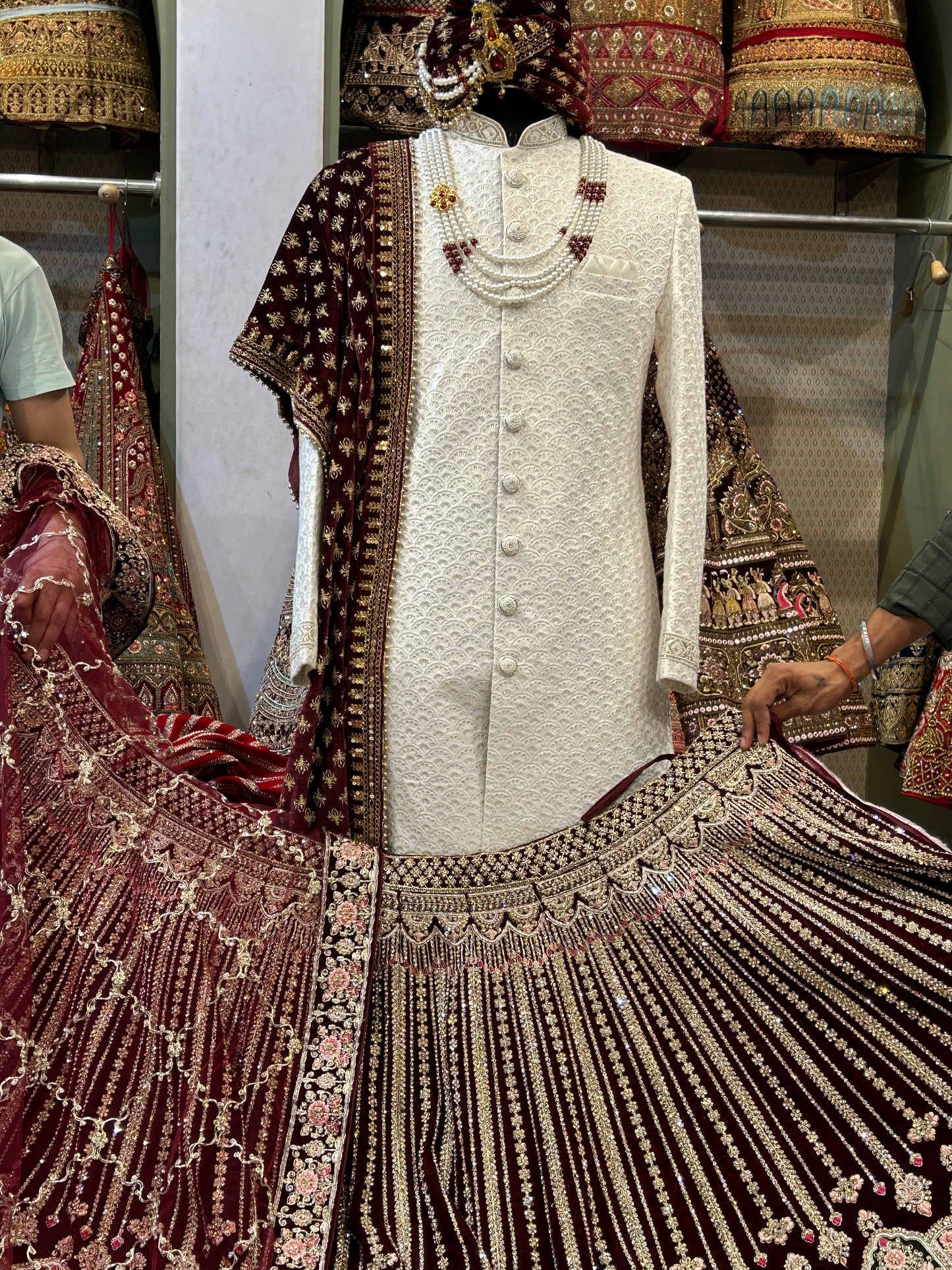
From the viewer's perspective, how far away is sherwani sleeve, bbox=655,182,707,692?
1.64m

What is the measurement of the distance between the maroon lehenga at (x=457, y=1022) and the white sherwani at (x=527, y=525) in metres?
0.13

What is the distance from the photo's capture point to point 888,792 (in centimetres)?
316

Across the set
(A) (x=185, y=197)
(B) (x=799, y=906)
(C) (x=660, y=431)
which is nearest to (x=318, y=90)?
(A) (x=185, y=197)

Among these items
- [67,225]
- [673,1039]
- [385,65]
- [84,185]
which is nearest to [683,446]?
[673,1039]

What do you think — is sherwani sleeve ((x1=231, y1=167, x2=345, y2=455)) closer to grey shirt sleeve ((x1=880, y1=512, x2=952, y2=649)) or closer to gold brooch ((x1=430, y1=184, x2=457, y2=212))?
gold brooch ((x1=430, y1=184, x2=457, y2=212))

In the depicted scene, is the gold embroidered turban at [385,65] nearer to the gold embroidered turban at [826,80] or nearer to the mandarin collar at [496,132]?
the gold embroidered turban at [826,80]

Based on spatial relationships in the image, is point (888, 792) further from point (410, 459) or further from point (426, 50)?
point (426, 50)

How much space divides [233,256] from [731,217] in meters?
0.99

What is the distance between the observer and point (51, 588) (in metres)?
1.53

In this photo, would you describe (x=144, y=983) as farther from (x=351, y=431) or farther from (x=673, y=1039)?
(x=351, y=431)

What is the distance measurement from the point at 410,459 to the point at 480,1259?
0.92 m

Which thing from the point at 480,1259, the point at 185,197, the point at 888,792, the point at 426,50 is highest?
the point at 426,50

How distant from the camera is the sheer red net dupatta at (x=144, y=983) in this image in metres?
1.14

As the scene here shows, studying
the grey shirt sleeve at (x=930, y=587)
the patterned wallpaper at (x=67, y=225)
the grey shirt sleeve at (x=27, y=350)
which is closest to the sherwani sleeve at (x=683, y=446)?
the grey shirt sleeve at (x=930, y=587)
